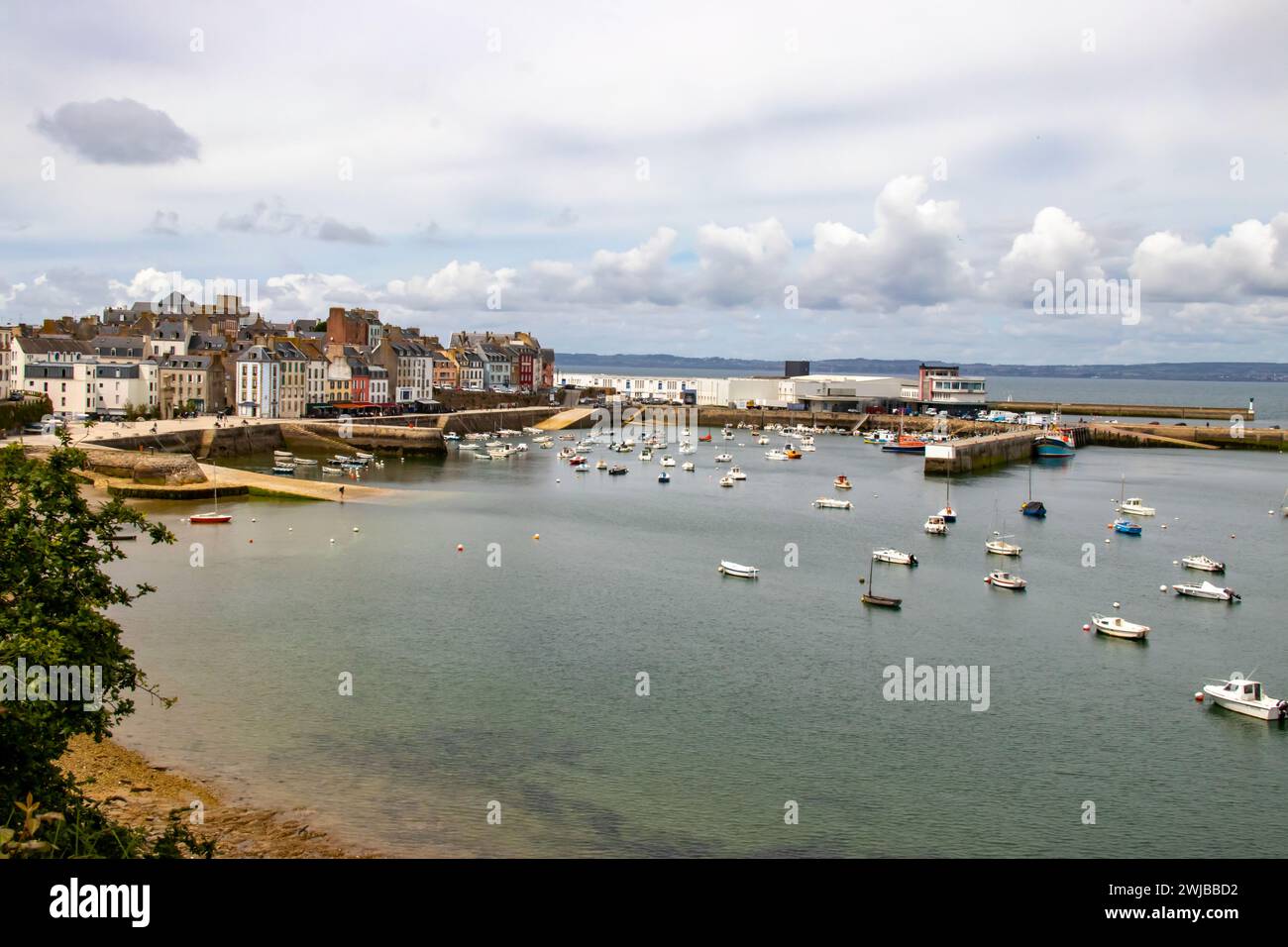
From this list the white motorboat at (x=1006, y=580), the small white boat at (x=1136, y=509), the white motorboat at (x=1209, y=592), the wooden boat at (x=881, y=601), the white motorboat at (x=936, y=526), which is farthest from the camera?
the small white boat at (x=1136, y=509)

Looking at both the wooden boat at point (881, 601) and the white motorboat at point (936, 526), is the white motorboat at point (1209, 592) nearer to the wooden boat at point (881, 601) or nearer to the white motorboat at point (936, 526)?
the wooden boat at point (881, 601)

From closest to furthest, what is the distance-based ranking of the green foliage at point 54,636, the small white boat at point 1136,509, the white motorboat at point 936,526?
the green foliage at point 54,636, the white motorboat at point 936,526, the small white boat at point 1136,509

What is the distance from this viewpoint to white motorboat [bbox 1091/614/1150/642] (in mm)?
32125

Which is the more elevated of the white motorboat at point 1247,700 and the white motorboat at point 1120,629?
the white motorboat at point 1120,629

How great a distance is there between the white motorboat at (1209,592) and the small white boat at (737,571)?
15.5 meters

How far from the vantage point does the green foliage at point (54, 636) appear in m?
12.3

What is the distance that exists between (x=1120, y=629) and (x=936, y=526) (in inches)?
799

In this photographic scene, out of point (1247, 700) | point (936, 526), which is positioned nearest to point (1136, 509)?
point (936, 526)

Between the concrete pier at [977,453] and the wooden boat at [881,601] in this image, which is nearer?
the wooden boat at [881,601]

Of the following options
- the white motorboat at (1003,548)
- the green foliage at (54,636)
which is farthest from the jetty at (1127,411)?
the green foliage at (54,636)

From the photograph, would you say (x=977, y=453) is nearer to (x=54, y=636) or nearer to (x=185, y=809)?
(x=185, y=809)

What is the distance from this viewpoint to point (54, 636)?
42.4 feet

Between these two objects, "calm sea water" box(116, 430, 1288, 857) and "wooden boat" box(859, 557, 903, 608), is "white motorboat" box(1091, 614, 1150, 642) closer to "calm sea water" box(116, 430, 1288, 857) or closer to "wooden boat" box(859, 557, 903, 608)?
"calm sea water" box(116, 430, 1288, 857)
